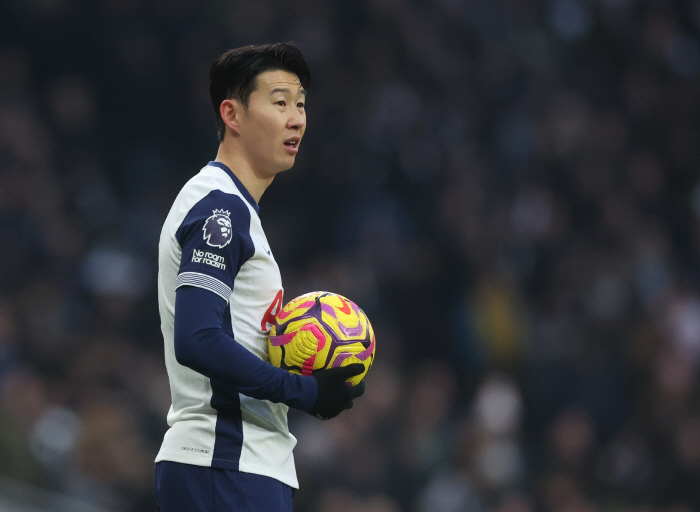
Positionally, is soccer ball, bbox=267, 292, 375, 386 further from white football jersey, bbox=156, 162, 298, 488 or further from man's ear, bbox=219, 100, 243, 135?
man's ear, bbox=219, 100, 243, 135

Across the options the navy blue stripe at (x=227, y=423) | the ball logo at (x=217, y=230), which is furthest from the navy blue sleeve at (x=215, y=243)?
the navy blue stripe at (x=227, y=423)

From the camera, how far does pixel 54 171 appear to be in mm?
8148

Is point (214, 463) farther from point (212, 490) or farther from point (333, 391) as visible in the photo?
point (333, 391)

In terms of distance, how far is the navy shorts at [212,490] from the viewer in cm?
237

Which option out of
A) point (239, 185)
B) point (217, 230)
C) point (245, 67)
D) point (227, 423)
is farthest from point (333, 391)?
point (245, 67)

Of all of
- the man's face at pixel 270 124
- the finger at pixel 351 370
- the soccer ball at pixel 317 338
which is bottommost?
the finger at pixel 351 370

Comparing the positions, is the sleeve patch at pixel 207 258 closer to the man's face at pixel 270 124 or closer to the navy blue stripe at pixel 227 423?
the navy blue stripe at pixel 227 423

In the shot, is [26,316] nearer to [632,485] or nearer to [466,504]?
[466,504]

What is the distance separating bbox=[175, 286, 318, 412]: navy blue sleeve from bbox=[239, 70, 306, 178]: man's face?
502 millimetres

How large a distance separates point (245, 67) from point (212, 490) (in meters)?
1.12

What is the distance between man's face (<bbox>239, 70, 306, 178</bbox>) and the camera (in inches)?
104

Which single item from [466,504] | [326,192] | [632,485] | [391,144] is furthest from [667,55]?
[466,504]

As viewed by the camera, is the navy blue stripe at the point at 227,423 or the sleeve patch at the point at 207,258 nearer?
the sleeve patch at the point at 207,258

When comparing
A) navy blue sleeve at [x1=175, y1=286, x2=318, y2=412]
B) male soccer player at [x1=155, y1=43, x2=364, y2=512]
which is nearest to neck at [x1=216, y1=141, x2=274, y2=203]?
male soccer player at [x1=155, y1=43, x2=364, y2=512]
